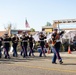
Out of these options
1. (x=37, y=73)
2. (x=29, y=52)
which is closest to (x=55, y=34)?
(x=37, y=73)

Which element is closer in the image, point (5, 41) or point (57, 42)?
point (57, 42)

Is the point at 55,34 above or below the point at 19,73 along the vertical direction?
above

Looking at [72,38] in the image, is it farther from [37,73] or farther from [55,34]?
[37,73]

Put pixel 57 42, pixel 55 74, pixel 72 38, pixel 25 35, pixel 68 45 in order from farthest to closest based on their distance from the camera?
pixel 72 38 → pixel 68 45 → pixel 25 35 → pixel 57 42 → pixel 55 74

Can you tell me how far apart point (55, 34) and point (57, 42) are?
449 mm

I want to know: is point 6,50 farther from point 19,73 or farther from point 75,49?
point 75,49

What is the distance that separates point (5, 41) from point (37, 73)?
9.56 meters

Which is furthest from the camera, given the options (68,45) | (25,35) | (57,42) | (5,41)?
(68,45)

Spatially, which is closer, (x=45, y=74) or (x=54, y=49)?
(x=45, y=74)

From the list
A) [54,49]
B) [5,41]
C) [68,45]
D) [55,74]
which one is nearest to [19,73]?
[55,74]

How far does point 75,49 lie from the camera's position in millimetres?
34219

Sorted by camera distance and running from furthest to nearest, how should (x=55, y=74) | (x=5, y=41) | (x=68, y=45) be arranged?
(x=68, y=45), (x=5, y=41), (x=55, y=74)

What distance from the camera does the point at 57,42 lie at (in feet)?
50.9

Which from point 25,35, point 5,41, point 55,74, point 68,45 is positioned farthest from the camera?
point 68,45
